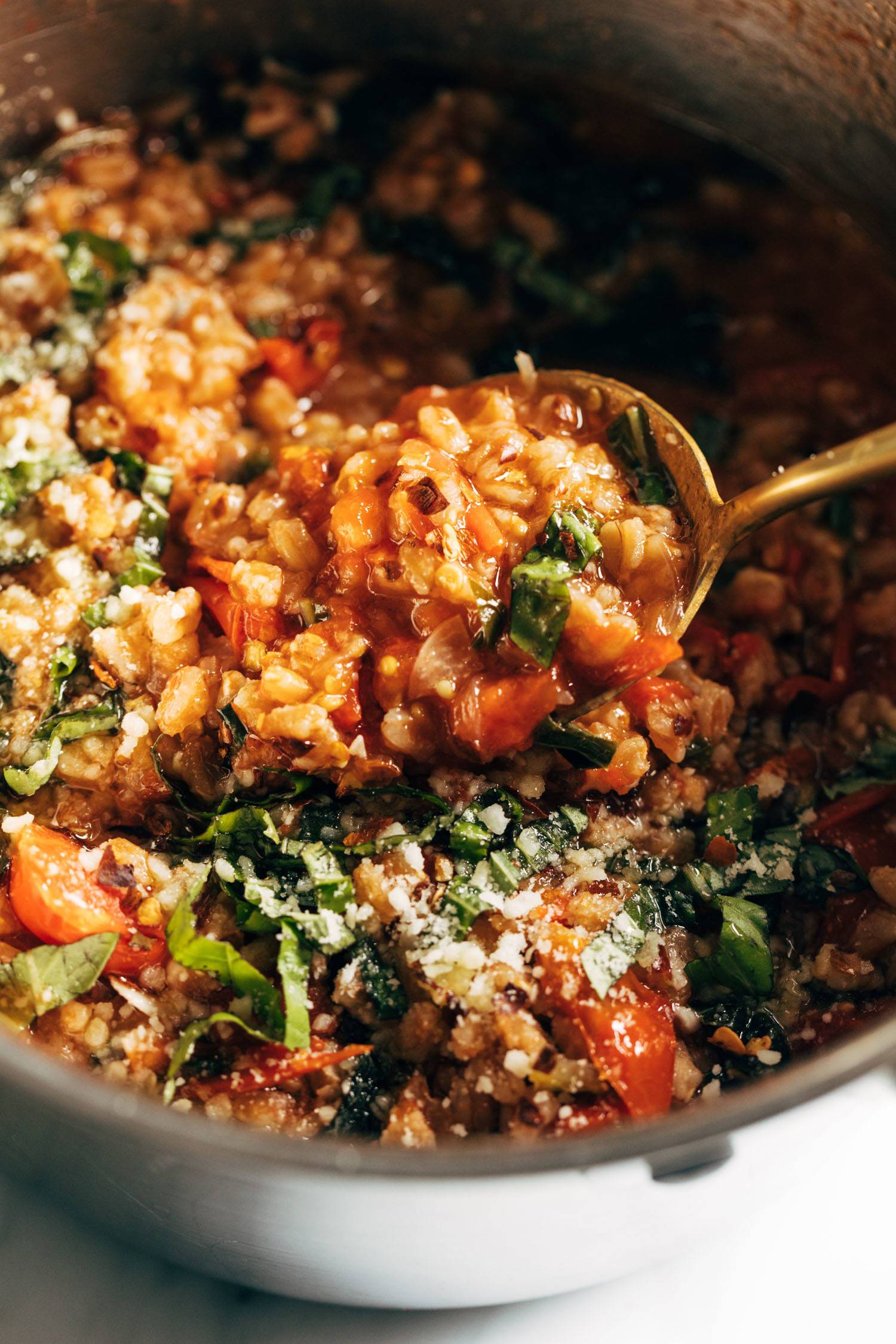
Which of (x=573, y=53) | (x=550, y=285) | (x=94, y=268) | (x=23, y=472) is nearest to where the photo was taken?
(x=23, y=472)

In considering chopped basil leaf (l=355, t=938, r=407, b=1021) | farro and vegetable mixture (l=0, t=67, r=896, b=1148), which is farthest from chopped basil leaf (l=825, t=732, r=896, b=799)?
chopped basil leaf (l=355, t=938, r=407, b=1021)

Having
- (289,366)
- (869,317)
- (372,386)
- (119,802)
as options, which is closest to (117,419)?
(289,366)

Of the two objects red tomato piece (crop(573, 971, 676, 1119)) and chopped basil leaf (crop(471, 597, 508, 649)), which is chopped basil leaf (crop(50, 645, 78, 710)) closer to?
chopped basil leaf (crop(471, 597, 508, 649))

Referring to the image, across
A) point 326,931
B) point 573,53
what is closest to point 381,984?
point 326,931

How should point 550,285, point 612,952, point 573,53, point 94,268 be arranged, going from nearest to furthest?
1. point 612,952
2. point 94,268
3. point 550,285
4. point 573,53

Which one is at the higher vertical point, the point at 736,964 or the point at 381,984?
the point at 381,984

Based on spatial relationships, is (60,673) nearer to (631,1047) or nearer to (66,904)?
(66,904)

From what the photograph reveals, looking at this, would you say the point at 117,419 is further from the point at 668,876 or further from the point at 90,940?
the point at 668,876
